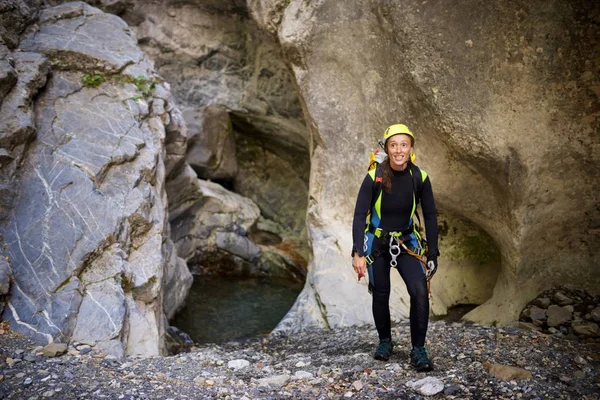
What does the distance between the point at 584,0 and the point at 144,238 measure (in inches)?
235

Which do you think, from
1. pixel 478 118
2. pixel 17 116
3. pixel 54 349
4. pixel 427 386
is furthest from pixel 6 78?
→ pixel 427 386

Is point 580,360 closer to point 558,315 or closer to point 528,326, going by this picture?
point 528,326

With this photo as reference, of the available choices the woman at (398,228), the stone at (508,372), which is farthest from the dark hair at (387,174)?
the stone at (508,372)

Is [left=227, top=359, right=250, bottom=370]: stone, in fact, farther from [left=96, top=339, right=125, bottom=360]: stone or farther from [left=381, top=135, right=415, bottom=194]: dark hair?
[left=381, top=135, right=415, bottom=194]: dark hair

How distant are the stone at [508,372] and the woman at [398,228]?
1.75 feet

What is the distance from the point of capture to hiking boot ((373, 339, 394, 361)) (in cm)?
532

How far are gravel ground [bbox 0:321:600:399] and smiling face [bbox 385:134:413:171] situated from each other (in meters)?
1.84

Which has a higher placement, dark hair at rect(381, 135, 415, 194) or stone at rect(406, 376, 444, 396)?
dark hair at rect(381, 135, 415, 194)

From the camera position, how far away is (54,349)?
523cm

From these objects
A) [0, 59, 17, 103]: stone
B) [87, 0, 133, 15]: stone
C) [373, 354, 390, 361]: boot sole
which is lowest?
[373, 354, 390, 361]: boot sole

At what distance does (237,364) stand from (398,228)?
219 centimetres

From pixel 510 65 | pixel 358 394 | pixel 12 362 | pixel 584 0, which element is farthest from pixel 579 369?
pixel 12 362

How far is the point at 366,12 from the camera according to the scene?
7.85m

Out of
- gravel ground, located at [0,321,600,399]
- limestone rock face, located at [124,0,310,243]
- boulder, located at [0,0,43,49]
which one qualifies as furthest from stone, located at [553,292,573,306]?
boulder, located at [0,0,43,49]
